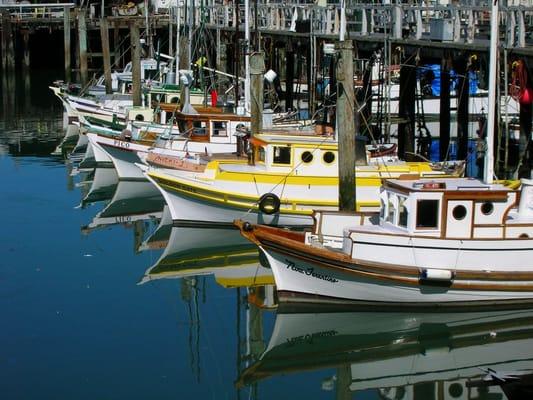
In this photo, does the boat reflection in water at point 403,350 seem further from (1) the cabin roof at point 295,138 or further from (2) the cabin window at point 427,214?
(1) the cabin roof at point 295,138

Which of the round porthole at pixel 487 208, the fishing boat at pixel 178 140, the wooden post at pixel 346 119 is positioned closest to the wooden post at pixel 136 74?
the fishing boat at pixel 178 140

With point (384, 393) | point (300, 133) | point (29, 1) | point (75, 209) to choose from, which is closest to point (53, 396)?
point (384, 393)

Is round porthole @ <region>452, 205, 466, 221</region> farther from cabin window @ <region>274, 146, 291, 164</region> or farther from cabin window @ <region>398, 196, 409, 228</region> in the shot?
cabin window @ <region>274, 146, 291, 164</region>

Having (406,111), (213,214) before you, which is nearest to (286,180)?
(213,214)

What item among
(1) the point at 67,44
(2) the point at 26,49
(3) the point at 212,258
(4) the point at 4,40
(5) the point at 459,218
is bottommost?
(3) the point at 212,258

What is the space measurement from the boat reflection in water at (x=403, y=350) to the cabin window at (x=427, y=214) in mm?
1667

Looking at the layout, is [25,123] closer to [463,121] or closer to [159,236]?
[463,121]

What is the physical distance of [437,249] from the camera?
1758 centimetres

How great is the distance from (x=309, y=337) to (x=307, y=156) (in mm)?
7065

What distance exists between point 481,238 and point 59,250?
396 inches

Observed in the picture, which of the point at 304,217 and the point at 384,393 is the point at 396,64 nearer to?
the point at 304,217

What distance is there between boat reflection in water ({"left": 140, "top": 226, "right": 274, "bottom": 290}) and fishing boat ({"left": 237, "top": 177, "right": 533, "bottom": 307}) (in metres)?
3.34

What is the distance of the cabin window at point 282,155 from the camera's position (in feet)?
79.3

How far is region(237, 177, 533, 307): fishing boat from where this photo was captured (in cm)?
1750
